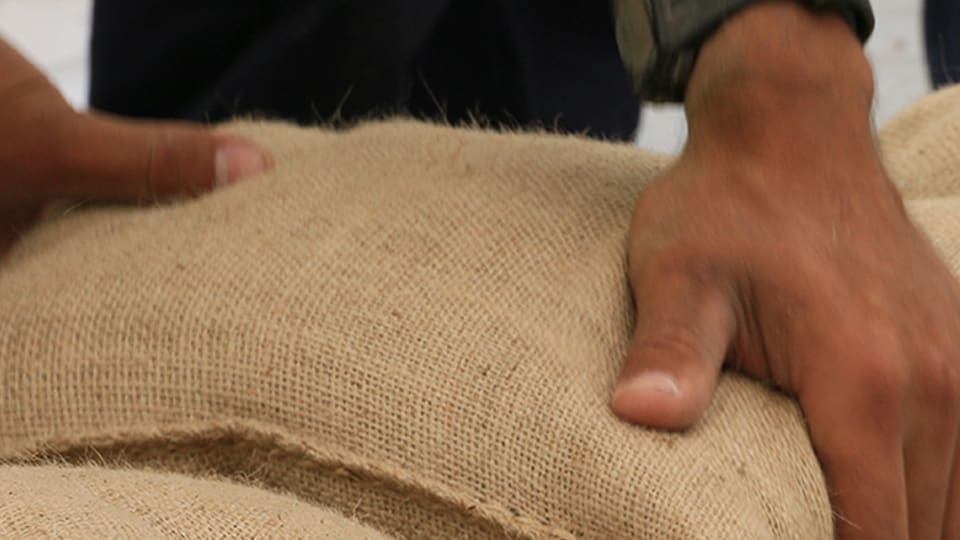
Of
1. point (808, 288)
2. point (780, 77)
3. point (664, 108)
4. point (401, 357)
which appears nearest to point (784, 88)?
point (780, 77)

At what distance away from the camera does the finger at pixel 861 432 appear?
1.81ft

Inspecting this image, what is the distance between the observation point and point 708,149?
63 cm

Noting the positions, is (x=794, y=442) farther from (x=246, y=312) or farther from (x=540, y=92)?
(x=540, y=92)

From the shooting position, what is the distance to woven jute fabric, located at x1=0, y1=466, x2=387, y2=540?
462 mm

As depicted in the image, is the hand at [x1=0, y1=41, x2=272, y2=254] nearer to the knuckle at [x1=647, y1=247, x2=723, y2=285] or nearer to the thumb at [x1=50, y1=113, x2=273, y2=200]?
the thumb at [x1=50, y1=113, x2=273, y2=200]

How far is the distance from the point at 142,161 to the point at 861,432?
0.42 meters

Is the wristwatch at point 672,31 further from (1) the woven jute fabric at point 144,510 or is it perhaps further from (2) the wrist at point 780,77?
(1) the woven jute fabric at point 144,510

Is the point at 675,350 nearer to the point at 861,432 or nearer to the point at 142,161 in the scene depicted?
the point at 861,432

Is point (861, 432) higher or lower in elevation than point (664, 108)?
higher

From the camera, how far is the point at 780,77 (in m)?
0.62

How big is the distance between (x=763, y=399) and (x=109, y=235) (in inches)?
14.1

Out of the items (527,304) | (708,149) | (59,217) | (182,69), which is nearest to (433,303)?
(527,304)

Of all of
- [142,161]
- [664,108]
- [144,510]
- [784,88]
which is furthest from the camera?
[664,108]

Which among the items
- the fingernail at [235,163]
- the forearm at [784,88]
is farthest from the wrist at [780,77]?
the fingernail at [235,163]
